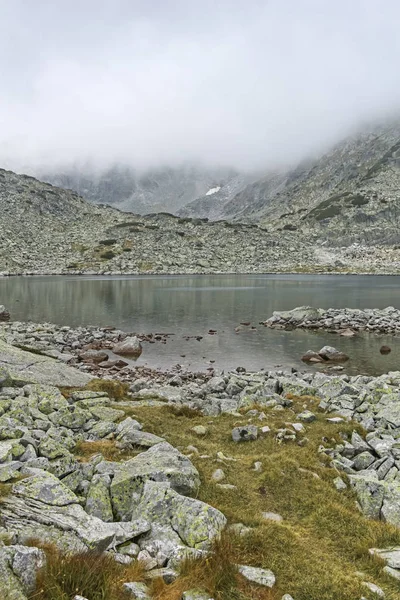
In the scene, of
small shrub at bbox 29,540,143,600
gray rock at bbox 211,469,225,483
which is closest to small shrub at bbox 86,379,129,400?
gray rock at bbox 211,469,225,483

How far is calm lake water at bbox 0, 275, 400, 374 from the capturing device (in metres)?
37.8

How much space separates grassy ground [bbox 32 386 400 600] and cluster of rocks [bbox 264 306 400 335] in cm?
3845

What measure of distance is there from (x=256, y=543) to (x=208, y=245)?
183 metres

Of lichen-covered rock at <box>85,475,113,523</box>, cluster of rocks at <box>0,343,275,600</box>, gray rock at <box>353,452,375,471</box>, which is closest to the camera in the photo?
cluster of rocks at <box>0,343,275,600</box>

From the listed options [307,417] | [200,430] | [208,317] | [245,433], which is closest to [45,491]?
[200,430]

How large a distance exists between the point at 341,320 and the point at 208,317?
62.7ft

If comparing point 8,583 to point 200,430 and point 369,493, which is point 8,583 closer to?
point 369,493

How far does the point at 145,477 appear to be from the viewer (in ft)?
31.3

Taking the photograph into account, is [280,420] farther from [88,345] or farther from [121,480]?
[88,345]

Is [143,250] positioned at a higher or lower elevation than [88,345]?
higher

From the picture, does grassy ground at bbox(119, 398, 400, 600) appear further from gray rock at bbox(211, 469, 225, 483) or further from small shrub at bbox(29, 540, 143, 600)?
small shrub at bbox(29, 540, 143, 600)

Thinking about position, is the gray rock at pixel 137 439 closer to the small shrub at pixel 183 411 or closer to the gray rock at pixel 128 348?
the small shrub at pixel 183 411

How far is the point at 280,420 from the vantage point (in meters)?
16.8

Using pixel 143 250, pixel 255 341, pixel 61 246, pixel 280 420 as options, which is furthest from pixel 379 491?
pixel 61 246
